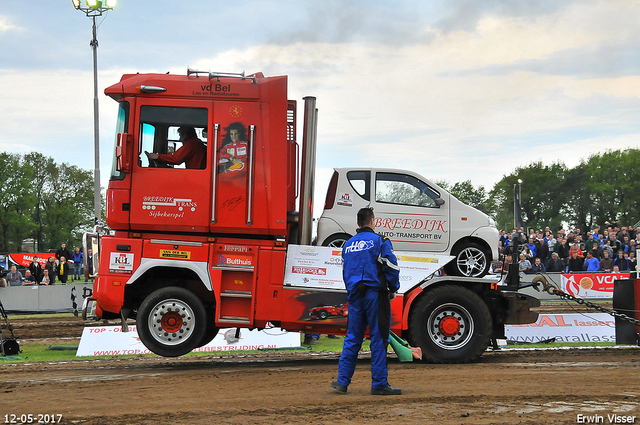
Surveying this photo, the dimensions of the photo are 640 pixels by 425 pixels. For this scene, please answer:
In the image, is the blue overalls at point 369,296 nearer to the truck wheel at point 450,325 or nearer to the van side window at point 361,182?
the truck wheel at point 450,325

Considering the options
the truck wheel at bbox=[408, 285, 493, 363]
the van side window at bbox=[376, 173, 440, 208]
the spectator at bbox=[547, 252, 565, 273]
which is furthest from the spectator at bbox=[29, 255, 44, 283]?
the truck wheel at bbox=[408, 285, 493, 363]

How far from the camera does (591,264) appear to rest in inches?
795

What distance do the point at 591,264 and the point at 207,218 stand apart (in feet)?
50.8

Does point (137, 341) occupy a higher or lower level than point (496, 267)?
lower

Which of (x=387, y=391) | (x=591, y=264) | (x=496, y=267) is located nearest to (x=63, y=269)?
(x=591, y=264)

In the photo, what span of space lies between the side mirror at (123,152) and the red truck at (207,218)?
1 centimetres

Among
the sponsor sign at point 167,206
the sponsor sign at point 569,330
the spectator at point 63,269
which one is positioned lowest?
the sponsor sign at point 569,330

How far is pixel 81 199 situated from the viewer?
67500 millimetres

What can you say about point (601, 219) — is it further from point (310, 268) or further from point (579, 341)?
point (310, 268)

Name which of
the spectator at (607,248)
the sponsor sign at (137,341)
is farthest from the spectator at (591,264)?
the sponsor sign at (137,341)

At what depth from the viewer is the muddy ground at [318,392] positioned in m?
5.34

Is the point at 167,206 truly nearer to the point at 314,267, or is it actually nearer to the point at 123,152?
the point at 123,152

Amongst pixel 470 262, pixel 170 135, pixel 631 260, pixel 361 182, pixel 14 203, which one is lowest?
pixel 470 262

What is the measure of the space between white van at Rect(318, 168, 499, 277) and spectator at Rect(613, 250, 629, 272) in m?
12.8
